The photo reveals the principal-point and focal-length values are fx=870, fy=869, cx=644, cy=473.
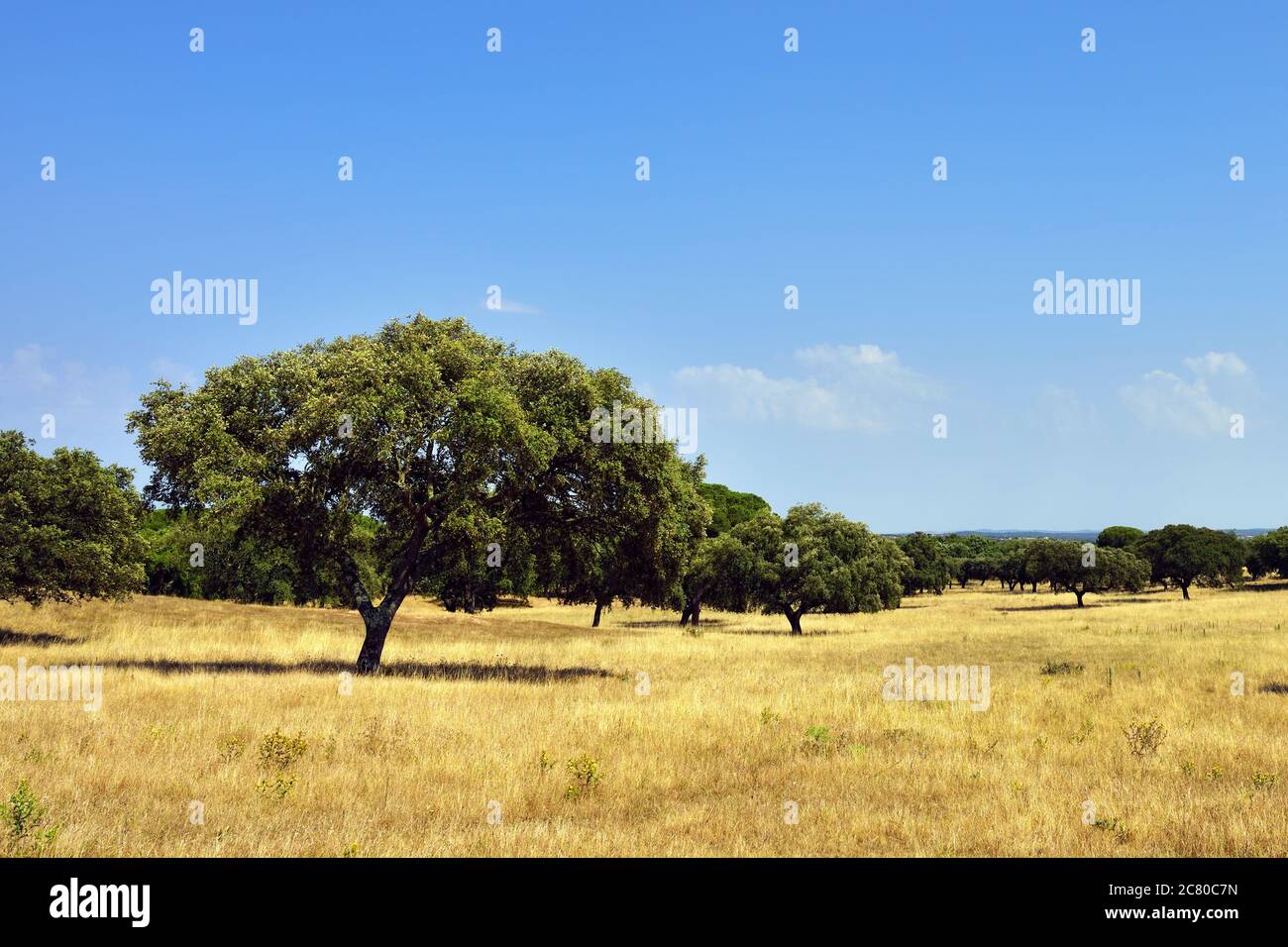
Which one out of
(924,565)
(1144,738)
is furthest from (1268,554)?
(1144,738)

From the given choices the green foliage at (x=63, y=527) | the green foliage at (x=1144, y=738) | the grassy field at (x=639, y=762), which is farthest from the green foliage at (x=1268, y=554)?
the green foliage at (x=63, y=527)

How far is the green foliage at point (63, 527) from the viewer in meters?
33.4

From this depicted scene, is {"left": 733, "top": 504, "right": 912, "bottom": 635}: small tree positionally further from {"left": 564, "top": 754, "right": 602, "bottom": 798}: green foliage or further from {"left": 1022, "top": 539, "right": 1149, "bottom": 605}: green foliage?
{"left": 564, "top": 754, "right": 602, "bottom": 798}: green foliage

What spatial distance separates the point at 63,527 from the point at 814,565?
146 ft

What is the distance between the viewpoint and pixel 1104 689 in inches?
939

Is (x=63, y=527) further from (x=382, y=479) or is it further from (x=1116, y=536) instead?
(x=1116, y=536)

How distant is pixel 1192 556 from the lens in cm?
9131

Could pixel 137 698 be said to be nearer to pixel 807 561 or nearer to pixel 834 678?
pixel 834 678

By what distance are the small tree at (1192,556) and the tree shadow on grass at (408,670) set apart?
265 ft

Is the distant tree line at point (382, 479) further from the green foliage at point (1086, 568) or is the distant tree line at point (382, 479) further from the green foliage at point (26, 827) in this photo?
the green foliage at point (1086, 568)

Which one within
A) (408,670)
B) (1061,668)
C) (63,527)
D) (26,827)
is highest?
(63,527)

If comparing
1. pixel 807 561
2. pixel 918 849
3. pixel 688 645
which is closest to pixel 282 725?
pixel 918 849
